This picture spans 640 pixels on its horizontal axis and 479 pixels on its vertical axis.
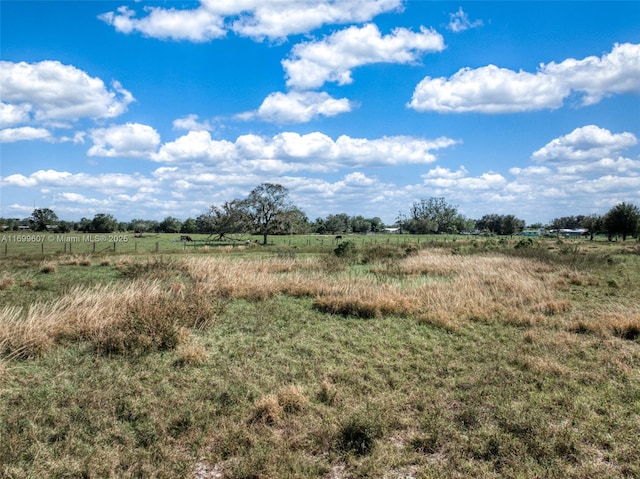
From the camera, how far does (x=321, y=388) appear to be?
21.4 ft

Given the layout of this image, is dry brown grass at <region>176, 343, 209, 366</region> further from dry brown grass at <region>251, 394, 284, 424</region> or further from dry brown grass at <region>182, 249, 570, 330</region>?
dry brown grass at <region>182, 249, 570, 330</region>

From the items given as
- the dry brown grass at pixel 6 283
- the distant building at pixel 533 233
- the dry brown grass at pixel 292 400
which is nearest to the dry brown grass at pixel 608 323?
the dry brown grass at pixel 292 400

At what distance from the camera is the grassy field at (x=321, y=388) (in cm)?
462

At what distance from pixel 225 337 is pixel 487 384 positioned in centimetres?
583

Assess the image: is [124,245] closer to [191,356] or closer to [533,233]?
[191,356]

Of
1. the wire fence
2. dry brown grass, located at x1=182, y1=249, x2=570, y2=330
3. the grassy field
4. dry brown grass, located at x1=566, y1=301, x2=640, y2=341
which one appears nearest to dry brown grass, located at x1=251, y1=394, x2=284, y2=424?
the grassy field

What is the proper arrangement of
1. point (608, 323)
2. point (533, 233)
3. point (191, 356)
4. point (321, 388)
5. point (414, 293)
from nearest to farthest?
point (321, 388), point (191, 356), point (608, 323), point (414, 293), point (533, 233)

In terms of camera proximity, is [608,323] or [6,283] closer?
[608,323]

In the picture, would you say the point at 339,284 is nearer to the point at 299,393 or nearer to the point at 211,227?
the point at 299,393

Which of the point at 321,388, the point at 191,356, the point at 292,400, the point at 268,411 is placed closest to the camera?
the point at 268,411

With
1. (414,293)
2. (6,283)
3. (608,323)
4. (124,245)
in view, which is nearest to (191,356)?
(414,293)

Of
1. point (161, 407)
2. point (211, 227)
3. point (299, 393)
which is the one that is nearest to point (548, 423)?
point (299, 393)

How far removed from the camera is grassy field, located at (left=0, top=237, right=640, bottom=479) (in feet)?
15.1

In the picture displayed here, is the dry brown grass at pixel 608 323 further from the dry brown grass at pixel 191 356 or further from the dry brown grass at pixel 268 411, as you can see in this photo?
the dry brown grass at pixel 191 356
